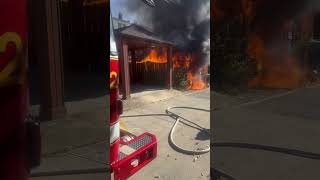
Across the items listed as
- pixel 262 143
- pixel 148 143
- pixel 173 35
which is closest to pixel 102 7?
pixel 262 143

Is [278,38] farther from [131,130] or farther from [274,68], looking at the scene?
[131,130]

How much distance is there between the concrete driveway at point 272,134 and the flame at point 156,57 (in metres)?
0.86

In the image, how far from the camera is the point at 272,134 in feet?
4.06

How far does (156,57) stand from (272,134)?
117 centimetres

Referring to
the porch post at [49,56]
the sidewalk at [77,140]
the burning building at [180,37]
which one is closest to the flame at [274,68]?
the sidewalk at [77,140]

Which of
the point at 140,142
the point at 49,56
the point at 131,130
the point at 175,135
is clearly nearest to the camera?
the point at 49,56

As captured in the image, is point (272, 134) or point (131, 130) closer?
point (272, 134)

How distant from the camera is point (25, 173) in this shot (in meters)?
1.00

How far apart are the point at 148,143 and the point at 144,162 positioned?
0.11m

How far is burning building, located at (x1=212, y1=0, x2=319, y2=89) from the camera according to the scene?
111cm

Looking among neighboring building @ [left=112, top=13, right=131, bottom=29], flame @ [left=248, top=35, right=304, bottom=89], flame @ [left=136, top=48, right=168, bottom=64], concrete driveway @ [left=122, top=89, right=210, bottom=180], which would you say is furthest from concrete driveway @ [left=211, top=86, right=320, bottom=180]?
flame @ [left=136, top=48, right=168, bottom=64]

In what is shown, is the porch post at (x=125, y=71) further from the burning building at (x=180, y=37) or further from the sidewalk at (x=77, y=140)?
the sidewalk at (x=77, y=140)

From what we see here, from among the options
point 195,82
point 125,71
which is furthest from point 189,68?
point 125,71

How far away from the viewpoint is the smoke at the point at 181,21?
2.19 metres
